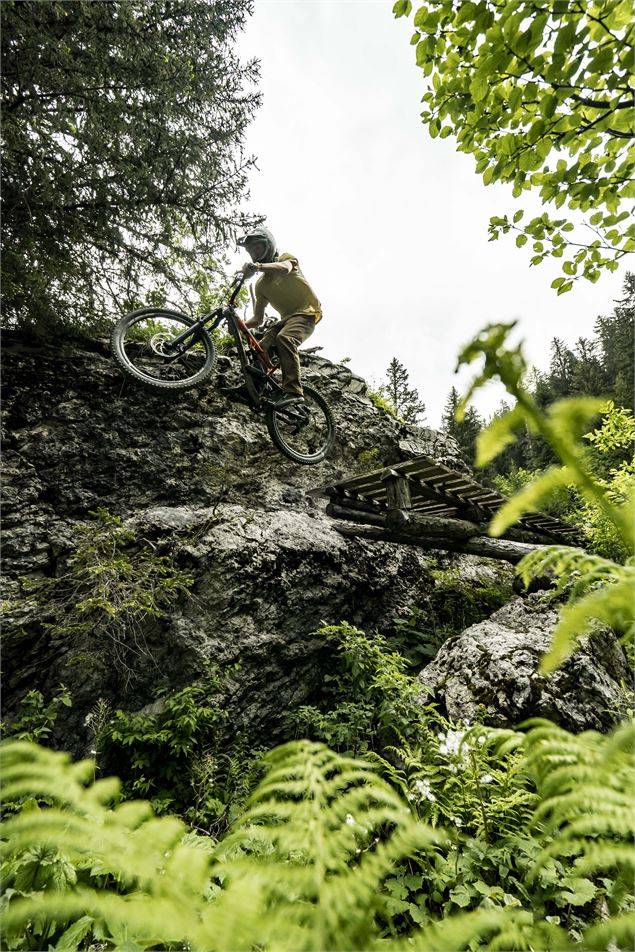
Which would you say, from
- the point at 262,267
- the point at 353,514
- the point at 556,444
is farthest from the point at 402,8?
→ the point at 353,514

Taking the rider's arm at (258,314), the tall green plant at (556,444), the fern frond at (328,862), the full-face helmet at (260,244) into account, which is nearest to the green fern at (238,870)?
the fern frond at (328,862)

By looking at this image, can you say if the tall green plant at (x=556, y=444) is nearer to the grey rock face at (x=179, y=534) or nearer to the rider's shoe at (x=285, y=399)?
the grey rock face at (x=179, y=534)

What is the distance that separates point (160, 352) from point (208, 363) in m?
0.66

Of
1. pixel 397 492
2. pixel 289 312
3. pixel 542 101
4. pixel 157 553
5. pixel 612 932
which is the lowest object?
pixel 612 932

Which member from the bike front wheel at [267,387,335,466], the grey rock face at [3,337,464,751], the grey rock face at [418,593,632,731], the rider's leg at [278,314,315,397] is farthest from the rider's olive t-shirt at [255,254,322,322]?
the grey rock face at [418,593,632,731]

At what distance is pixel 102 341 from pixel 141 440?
67.5 inches

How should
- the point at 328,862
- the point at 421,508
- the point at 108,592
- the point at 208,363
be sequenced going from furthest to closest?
1. the point at 421,508
2. the point at 208,363
3. the point at 108,592
4. the point at 328,862

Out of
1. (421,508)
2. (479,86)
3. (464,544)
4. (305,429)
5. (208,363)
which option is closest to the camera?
(479,86)

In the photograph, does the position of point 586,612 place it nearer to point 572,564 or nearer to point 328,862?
point 572,564

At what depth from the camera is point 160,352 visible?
5.52 m

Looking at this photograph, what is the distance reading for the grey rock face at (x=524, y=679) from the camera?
12.2ft

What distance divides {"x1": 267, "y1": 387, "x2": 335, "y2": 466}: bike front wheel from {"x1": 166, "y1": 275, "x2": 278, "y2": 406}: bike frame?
540mm

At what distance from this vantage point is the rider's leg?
237 inches

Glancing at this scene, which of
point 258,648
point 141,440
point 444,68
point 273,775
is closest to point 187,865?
point 273,775
